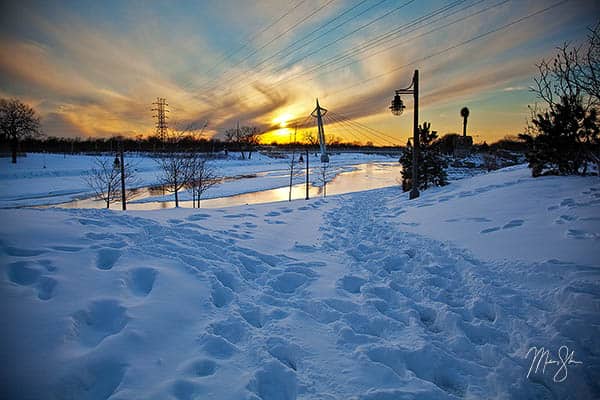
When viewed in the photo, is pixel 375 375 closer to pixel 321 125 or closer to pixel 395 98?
pixel 395 98

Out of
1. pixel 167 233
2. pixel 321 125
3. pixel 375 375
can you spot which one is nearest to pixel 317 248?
pixel 167 233

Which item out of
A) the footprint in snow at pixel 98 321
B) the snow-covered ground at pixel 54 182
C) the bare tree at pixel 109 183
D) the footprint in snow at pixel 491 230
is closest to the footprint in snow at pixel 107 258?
the footprint in snow at pixel 98 321

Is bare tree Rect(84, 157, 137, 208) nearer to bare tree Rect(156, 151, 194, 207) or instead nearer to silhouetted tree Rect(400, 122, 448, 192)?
bare tree Rect(156, 151, 194, 207)

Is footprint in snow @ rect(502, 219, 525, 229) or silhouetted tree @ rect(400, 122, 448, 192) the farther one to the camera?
silhouetted tree @ rect(400, 122, 448, 192)

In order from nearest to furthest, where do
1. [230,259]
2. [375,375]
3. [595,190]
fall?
[375,375] < [230,259] < [595,190]

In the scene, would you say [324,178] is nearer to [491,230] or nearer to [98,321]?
[491,230]

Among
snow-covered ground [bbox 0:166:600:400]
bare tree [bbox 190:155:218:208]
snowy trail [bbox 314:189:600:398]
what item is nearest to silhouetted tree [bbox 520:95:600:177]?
snow-covered ground [bbox 0:166:600:400]

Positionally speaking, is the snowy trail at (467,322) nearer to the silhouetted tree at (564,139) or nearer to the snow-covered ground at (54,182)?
the silhouetted tree at (564,139)

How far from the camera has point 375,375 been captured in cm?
239

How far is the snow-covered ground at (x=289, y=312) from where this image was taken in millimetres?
2250

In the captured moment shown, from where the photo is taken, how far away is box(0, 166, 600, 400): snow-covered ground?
225 centimetres

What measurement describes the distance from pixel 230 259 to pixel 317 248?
2195 mm

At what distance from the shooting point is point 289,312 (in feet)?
11.3

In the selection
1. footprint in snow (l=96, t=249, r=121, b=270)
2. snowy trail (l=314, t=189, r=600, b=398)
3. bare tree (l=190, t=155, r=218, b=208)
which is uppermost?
bare tree (l=190, t=155, r=218, b=208)
